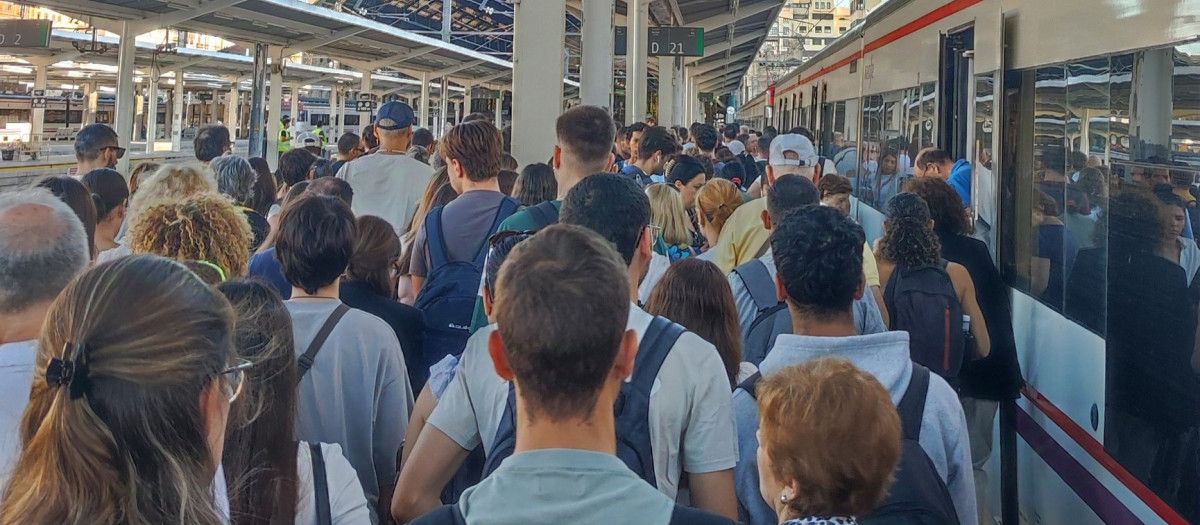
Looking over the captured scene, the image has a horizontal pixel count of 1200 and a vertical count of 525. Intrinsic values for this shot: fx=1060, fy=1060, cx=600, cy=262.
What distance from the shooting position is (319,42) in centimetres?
2388

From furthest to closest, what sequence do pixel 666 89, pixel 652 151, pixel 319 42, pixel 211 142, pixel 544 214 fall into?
pixel 666 89
pixel 319 42
pixel 652 151
pixel 211 142
pixel 544 214

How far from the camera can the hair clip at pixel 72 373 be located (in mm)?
1508

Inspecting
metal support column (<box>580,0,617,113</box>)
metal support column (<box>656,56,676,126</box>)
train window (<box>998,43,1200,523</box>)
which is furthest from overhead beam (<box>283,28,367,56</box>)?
train window (<box>998,43,1200,523</box>)

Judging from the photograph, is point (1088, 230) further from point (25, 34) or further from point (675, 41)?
point (25, 34)

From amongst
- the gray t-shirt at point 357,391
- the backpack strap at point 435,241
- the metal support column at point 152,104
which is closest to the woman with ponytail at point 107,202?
the backpack strap at point 435,241

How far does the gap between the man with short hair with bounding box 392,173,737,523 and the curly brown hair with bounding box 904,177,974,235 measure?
2.71 metres

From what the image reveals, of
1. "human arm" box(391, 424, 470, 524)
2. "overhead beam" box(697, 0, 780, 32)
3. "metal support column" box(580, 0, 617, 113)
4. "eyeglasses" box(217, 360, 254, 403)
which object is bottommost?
"human arm" box(391, 424, 470, 524)

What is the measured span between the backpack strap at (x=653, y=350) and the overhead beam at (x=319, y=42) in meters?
22.3

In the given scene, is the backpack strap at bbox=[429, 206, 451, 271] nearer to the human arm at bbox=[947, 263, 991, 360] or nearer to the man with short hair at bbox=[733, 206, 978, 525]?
the man with short hair at bbox=[733, 206, 978, 525]

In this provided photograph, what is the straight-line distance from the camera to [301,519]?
→ 2.13 meters

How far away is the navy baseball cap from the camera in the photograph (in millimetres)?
6309

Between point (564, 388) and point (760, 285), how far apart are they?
2368 mm

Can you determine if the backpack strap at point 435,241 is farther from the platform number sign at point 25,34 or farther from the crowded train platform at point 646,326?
the platform number sign at point 25,34

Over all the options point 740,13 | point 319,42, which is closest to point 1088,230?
point 319,42
